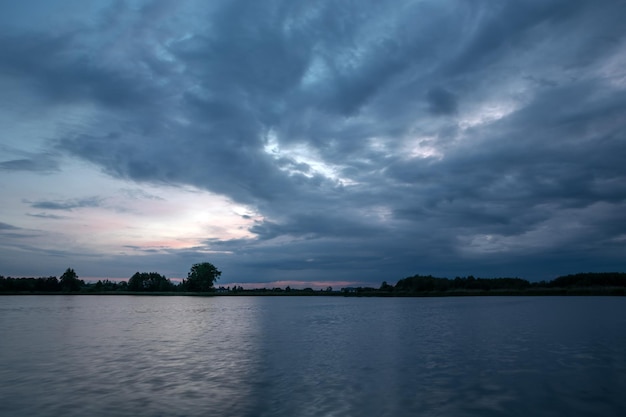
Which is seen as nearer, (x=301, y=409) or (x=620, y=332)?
(x=301, y=409)

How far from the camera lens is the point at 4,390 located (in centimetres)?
2045

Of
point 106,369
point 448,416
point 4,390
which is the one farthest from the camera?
point 106,369

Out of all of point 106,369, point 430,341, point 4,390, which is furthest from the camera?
point 430,341

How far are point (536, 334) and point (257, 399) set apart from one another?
3389 centimetres

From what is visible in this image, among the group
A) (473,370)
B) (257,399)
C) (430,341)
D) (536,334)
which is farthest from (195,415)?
(536,334)

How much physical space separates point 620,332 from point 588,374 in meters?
25.6

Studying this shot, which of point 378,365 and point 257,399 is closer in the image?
point 257,399

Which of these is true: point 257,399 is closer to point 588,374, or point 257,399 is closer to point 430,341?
point 588,374

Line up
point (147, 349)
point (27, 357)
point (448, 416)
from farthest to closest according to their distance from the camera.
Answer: point (147, 349), point (27, 357), point (448, 416)

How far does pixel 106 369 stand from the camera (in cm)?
2559

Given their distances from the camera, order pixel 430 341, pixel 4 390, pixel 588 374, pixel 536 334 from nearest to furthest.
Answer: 1. pixel 4 390
2. pixel 588 374
3. pixel 430 341
4. pixel 536 334

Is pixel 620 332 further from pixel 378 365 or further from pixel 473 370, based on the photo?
pixel 378 365

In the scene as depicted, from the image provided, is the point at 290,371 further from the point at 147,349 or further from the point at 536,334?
the point at 536,334

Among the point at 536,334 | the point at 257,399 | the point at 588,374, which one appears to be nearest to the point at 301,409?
the point at 257,399
